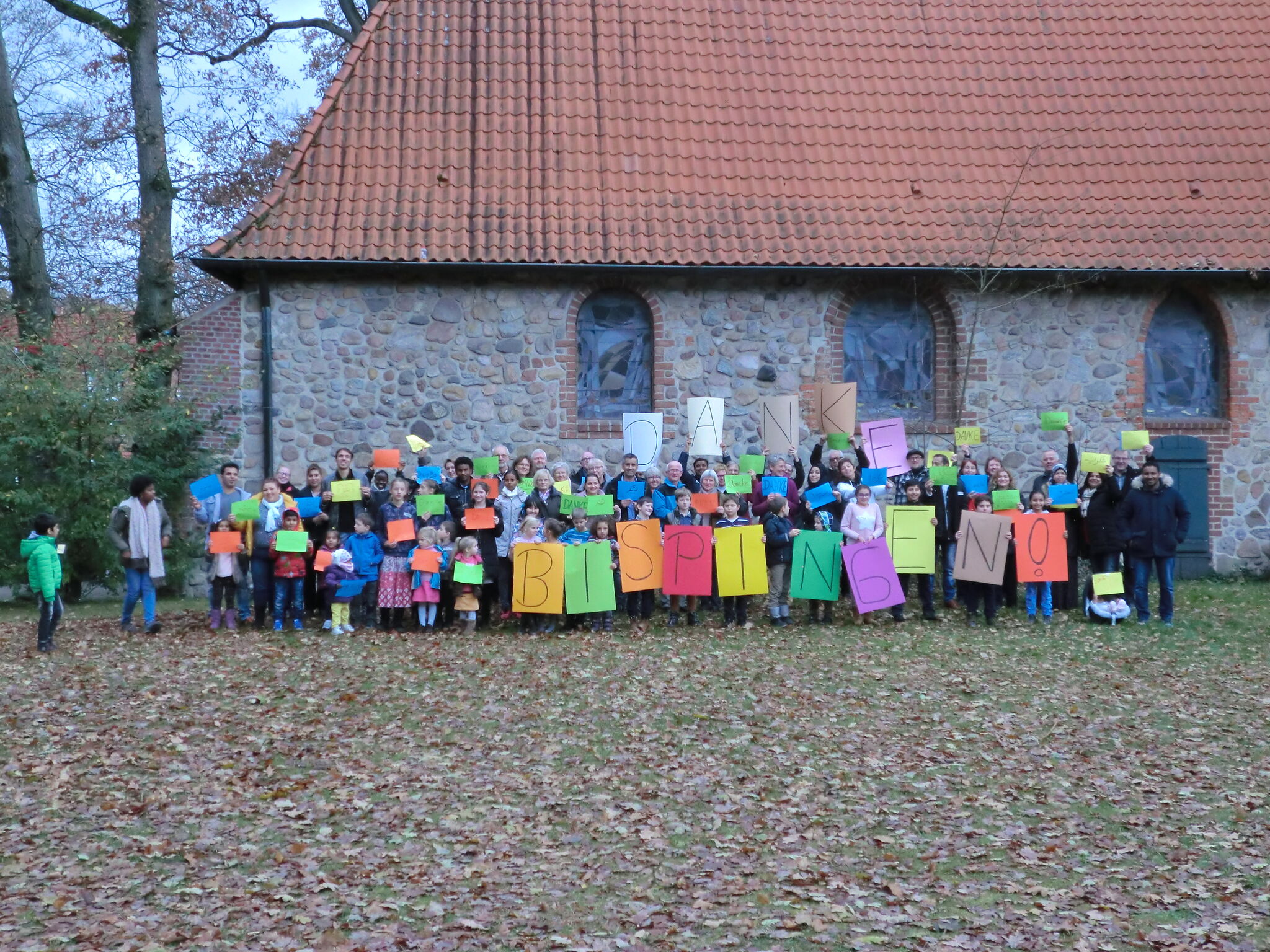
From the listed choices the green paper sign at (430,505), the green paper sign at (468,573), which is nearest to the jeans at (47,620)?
the green paper sign at (430,505)

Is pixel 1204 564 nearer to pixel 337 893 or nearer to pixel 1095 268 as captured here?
pixel 1095 268

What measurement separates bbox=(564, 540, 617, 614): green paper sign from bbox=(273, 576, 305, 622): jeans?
2.48 metres

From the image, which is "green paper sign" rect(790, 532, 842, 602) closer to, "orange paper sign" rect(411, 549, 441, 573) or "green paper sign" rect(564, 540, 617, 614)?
"green paper sign" rect(564, 540, 617, 614)

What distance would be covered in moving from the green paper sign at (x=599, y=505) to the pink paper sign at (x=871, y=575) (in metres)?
2.27

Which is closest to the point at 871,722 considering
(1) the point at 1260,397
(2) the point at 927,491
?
(2) the point at 927,491

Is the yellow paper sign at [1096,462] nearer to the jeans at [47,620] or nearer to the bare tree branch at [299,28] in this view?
A: the jeans at [47,620]

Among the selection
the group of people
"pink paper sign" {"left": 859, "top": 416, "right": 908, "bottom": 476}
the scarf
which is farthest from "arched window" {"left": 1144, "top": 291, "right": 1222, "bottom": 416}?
the scarf

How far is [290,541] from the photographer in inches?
470

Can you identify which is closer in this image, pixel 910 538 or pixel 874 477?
pixel 910 538

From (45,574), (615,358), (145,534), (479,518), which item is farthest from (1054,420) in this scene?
(45,574)

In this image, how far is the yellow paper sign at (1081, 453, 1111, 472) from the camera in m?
12.5

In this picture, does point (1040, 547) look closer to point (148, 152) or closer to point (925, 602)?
point (925, 602)

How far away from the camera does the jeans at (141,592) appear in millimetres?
12141

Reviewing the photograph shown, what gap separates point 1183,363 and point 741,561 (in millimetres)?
7603
